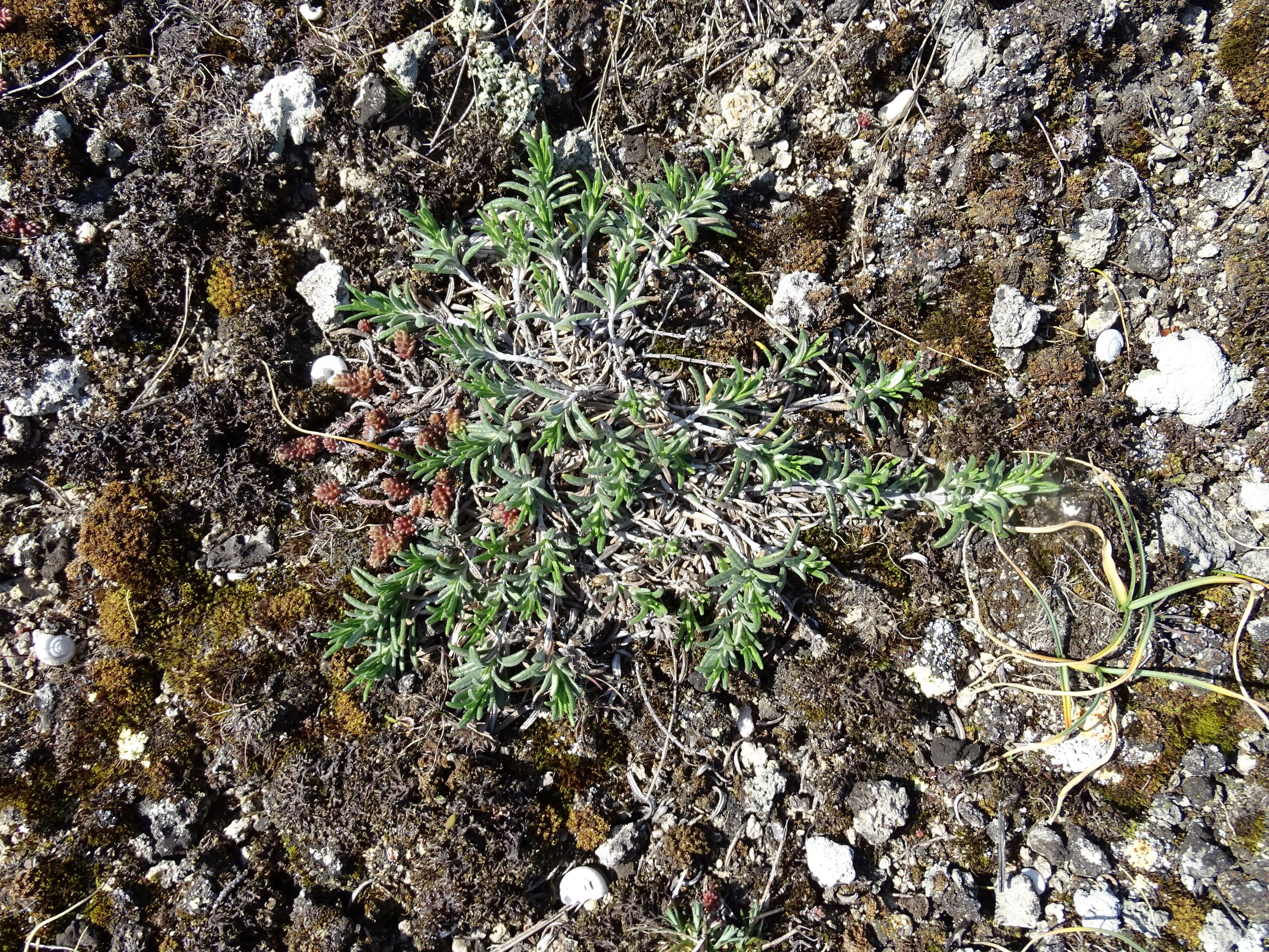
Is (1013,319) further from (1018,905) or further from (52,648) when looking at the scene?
(52,648)

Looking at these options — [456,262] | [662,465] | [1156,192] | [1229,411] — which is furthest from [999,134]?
[456,262]

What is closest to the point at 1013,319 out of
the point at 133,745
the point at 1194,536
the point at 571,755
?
the point at 1194,536

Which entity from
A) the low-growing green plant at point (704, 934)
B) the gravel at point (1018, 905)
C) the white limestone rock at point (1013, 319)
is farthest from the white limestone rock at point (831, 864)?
the white limestone rock at point (1013, 319)

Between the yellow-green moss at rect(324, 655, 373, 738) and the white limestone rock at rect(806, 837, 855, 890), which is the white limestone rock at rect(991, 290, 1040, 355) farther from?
the yellow-green moss at rect(324, 655, 373, 738)

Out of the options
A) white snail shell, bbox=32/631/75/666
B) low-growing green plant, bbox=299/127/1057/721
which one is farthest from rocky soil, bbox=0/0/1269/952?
low-growing green plant, bbox=299/127/1057/721

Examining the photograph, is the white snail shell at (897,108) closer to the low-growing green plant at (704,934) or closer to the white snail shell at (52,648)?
the low-growing green plant at (704,934)

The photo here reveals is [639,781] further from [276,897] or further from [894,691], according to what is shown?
[276,897]
